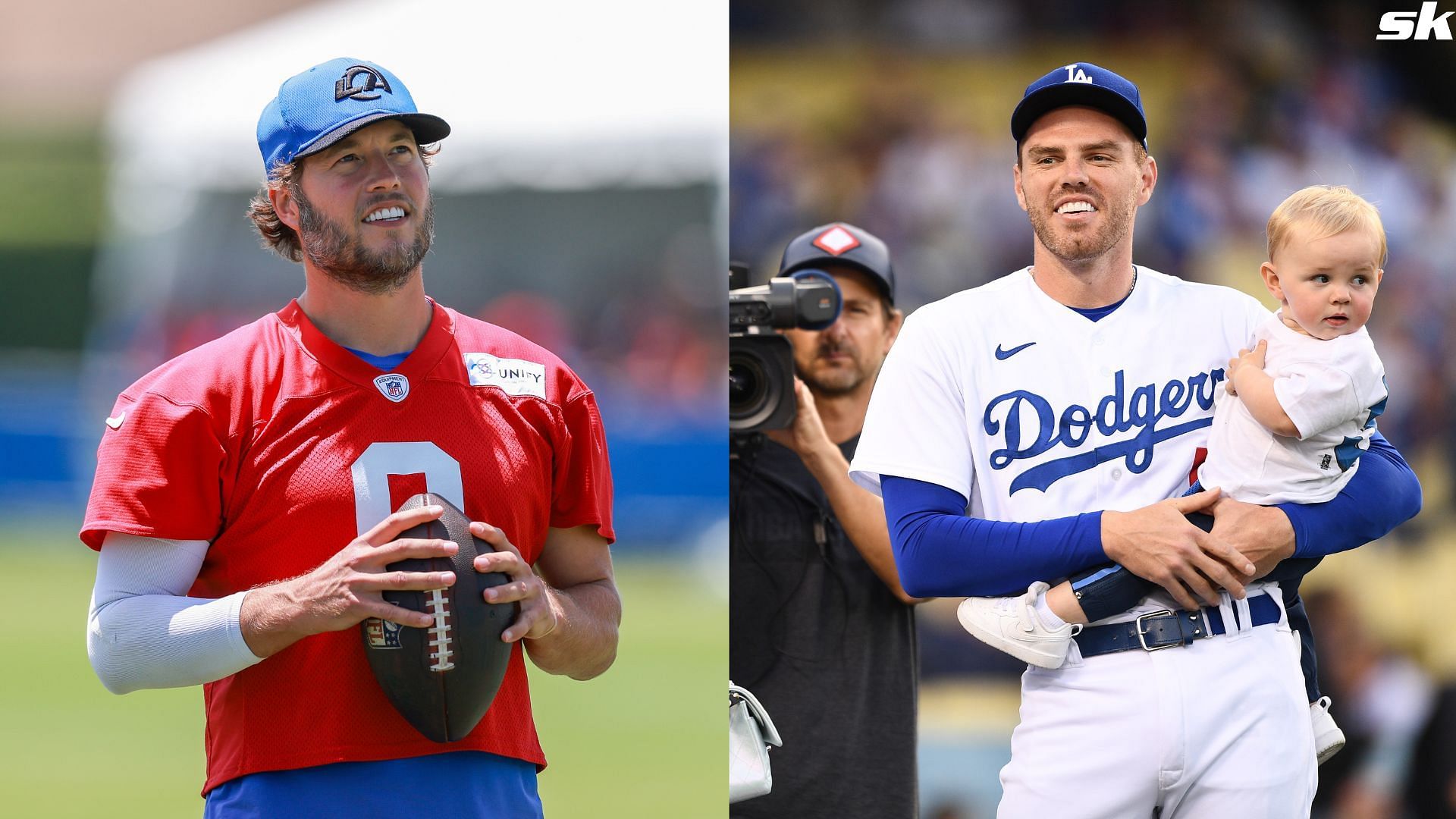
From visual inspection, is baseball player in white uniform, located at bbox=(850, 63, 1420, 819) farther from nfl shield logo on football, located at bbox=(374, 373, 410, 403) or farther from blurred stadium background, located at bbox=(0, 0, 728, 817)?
blurred stadium background, located at bbox=(0, 0, 728, 817)

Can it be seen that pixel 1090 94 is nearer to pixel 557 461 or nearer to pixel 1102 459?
pixel 1102 459

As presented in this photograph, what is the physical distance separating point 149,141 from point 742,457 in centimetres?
2711

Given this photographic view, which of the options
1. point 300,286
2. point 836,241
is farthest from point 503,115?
point 836,241

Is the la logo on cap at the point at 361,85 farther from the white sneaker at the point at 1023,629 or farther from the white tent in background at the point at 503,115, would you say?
the white tent in background at the point at 503,115

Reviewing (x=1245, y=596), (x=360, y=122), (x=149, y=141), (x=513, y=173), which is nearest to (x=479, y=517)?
(x=360, y=122)

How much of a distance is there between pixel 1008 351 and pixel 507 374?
1.02 meters

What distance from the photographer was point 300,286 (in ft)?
70.1

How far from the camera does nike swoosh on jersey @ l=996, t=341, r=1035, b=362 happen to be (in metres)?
2.94

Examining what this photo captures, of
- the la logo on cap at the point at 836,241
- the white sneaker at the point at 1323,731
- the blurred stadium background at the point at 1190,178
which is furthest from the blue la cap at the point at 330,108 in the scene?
the blurred stadium background at the point at 1190,178

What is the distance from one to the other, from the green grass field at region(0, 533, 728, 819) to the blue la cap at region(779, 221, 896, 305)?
188 inches

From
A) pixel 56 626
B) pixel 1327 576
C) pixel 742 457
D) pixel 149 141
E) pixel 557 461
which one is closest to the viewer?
pixel 557 461

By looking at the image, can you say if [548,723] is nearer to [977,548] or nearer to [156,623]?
[977,548]

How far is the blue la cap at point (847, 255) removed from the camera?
12.7 ft

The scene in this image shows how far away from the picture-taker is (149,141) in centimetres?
2781
